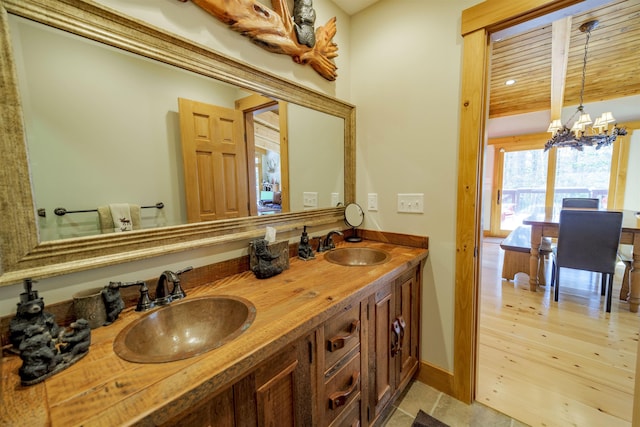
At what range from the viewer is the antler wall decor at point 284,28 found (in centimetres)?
120

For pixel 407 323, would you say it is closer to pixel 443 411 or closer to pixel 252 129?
pixel 443 411

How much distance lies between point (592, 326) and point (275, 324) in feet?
10.2

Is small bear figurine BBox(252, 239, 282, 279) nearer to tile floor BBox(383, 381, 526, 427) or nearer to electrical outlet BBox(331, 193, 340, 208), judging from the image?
electrical outlet BBox(331, 193, 340, 208)

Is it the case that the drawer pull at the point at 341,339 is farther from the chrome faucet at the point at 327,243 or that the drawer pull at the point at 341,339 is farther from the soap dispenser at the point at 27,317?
the soap dispenser at the point at 27,317

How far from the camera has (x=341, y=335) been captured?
106cm

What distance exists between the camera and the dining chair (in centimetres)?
247

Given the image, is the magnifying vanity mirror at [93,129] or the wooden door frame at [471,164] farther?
the wooden door frame at [471,164]

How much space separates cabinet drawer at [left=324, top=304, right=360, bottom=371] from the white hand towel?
85cm

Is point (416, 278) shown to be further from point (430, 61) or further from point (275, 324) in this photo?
point (430, 61)

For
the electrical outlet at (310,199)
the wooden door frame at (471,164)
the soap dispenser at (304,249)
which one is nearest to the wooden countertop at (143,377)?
the soap dispenser at (304,249)

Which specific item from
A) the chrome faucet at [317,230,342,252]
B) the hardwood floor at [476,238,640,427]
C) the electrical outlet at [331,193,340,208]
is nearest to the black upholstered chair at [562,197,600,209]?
the hardwood floor at [476,238,640,427]

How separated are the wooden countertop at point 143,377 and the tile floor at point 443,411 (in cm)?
102

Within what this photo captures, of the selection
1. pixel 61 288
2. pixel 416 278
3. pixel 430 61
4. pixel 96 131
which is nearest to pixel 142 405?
pixel 61 288

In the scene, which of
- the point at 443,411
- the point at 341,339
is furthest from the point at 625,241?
the point at 341,339
